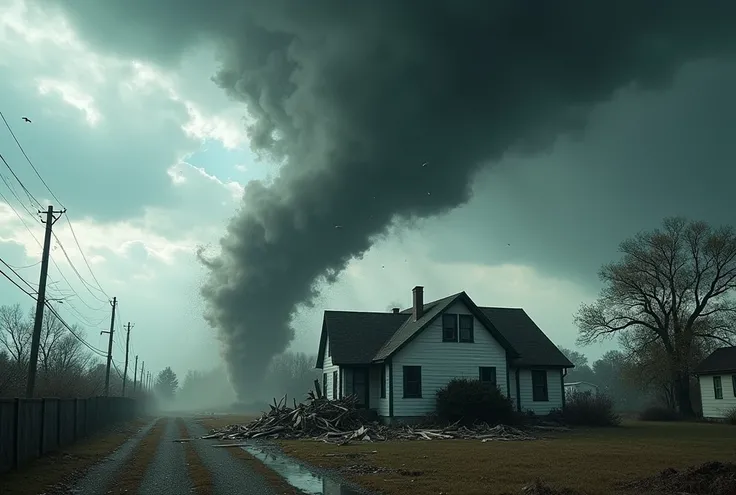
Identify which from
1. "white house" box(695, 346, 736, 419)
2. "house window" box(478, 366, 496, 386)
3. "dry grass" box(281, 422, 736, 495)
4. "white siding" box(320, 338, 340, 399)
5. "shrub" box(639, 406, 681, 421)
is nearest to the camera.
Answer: "dry grass" box(281, 422, 736, 495)

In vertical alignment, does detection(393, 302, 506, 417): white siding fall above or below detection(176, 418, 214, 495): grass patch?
above

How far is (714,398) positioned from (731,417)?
478 cm

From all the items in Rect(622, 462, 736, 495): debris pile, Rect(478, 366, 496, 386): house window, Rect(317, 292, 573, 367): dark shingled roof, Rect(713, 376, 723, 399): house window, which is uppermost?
Rect(317, 292, 573, 367): dark shingled roof

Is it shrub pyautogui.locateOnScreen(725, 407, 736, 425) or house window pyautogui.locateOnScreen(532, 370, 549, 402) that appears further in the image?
shrub pyautogui.locateOnScreen(725, 407, 736, 425)

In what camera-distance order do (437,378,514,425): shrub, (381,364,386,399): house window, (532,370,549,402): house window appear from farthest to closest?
(532,370,549,402): house window < (381,364,386,399): house window < (437,378,514,425): shrub

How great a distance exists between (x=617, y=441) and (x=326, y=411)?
14.8 meters

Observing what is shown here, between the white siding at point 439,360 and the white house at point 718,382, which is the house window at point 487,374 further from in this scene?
the white house at point 718,382

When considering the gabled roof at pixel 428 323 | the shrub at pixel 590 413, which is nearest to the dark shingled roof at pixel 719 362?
the shrub at pixel 590 413

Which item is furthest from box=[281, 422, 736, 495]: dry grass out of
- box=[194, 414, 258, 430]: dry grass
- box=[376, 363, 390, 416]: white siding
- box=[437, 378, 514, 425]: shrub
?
box=[194, 414, 258, 430]: dry grass

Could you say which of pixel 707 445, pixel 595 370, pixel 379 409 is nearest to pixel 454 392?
pixel 379 409

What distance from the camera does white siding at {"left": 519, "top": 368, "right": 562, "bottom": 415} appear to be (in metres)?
39.3

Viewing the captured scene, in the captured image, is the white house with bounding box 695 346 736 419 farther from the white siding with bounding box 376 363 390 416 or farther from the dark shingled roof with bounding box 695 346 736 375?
the white siding with bounding box 376 363 390 416

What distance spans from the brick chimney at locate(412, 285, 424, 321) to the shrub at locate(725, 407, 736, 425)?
70.5 feet

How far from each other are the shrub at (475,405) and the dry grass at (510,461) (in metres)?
5.74
